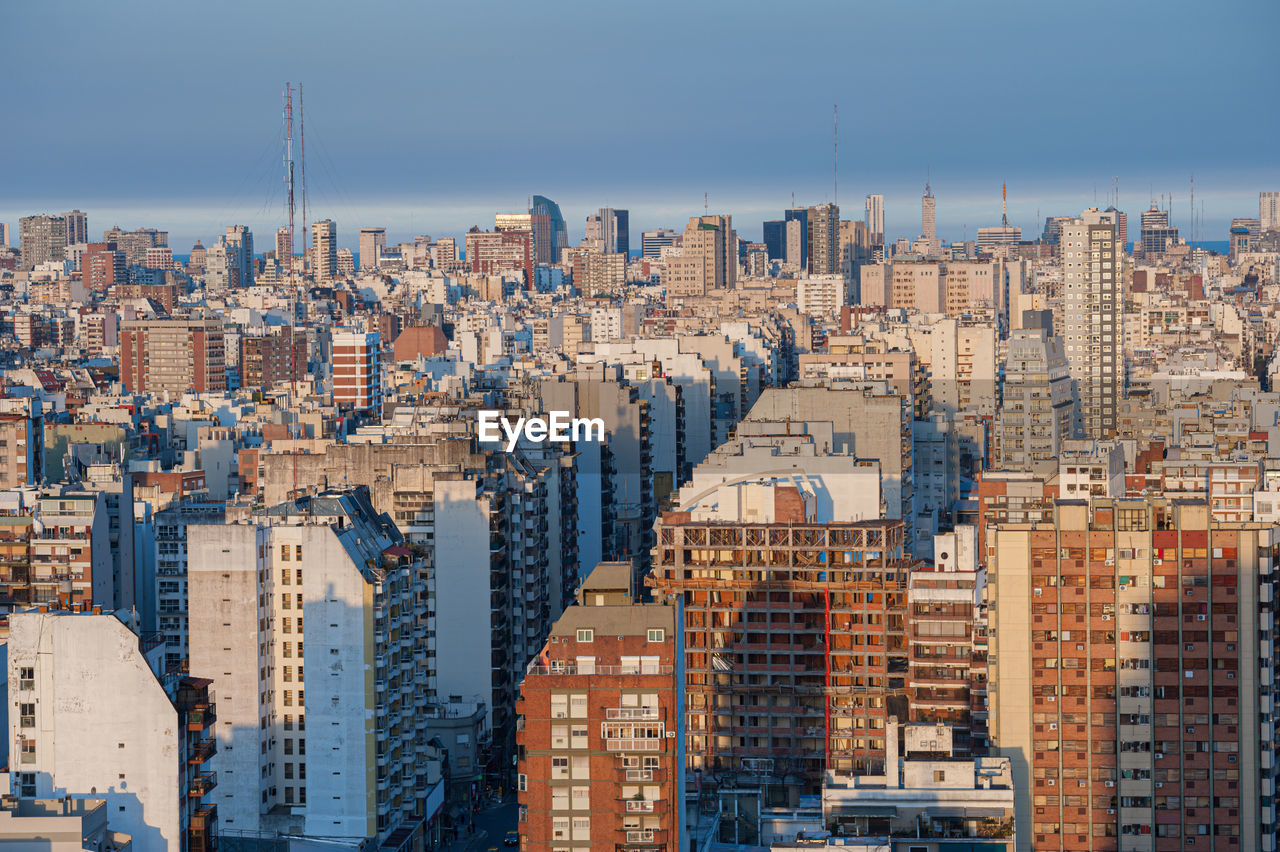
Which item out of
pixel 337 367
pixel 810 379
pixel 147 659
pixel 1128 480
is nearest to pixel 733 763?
pixel 147 659

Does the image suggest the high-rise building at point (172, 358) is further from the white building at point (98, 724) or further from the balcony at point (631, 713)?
the balcony at point (631, 713)

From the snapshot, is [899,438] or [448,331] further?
[448,331]

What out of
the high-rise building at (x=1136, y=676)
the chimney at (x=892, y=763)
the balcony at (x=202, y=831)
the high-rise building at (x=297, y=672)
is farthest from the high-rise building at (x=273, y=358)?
the chimney at (x=892, y=763)

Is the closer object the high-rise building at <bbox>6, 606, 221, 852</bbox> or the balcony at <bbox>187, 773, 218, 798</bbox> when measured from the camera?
the high-rise building at <bbox>6, 606, 221, 852</bbox>

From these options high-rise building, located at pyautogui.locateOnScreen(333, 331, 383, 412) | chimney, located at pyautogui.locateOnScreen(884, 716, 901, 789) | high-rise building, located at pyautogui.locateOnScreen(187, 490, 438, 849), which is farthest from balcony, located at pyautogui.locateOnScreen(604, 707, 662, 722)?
high-rise building, located at pyautogui.locateOnScreen(333, 331, 383, 412)

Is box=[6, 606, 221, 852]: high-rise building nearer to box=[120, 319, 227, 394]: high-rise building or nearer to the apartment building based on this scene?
the apartment building

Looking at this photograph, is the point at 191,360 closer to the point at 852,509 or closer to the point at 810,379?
the point at 810,379
